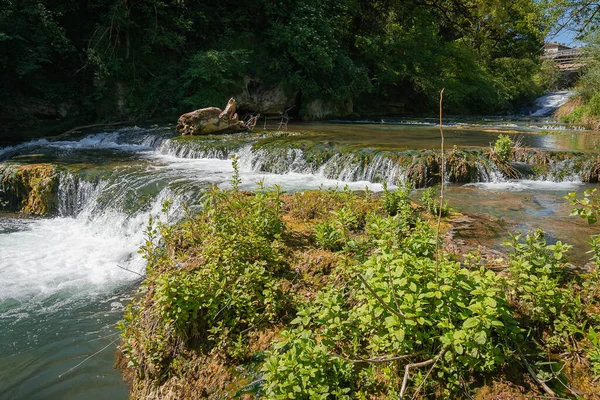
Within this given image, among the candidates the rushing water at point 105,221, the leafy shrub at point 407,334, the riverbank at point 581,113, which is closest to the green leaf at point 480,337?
the leafy shrub at point 407,334

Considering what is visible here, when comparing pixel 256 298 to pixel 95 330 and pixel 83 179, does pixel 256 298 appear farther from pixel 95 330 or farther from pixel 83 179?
pixel 83 179

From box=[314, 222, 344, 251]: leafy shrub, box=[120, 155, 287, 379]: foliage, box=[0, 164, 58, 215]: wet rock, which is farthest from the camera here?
box=[0, 164, 58, 215]: wet rock

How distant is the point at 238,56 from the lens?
17859 mm

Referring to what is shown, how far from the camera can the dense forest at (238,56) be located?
15523mm

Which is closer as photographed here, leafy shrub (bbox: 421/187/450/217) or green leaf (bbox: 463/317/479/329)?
green leaf (bbox: 463/317/479/329)

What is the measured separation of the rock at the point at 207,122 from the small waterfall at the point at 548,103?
890 inches

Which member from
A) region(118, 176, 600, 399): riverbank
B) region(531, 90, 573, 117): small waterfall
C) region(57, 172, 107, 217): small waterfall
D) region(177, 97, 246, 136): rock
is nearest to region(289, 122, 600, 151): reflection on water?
region(177, 97, 246, 136): rock

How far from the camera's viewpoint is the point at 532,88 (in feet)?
107

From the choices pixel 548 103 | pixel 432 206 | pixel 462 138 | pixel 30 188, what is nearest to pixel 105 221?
pixel 30 188

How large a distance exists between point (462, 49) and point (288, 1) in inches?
504

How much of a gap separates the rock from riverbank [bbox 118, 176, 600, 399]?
9.42 metres

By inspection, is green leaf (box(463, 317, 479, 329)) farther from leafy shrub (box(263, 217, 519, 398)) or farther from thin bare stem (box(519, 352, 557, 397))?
thin bare stem (box(519, 352, 557, 397))

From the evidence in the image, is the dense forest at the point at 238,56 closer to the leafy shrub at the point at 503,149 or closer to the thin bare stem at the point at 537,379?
the leafy shrub at the point at 503,149

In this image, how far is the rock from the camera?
13.3 m
